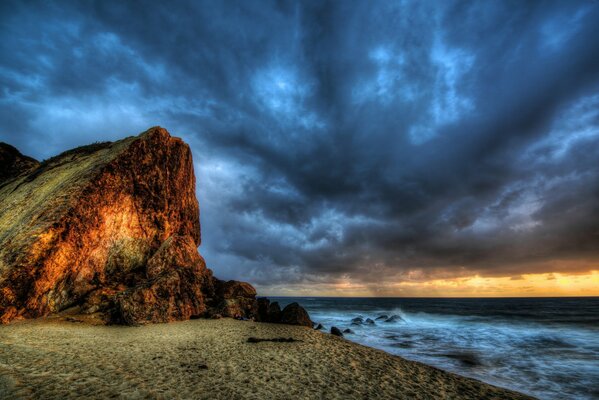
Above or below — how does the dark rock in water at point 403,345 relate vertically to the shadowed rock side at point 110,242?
below

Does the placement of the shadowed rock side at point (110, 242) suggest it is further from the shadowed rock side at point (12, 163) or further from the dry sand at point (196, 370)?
the dry sand at point (196, 370)

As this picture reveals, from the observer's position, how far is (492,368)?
1755 cm

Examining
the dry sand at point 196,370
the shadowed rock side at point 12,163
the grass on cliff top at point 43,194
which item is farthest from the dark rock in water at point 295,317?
the shadowed rock side at point 12,163

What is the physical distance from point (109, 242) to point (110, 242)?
10cm

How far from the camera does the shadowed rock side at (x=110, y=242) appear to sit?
18.6m

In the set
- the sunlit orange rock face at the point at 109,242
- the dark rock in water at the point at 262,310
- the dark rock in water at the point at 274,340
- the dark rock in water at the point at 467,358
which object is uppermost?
the sunlit orange rock face at the point at 109,242

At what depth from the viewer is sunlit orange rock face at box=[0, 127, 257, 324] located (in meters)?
18.6

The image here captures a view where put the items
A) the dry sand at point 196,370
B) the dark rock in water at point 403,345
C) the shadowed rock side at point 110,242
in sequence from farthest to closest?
the dark rock in water at point 403,345 < the shadowed rock side at point 110,242 < the dry sand at point 196,370

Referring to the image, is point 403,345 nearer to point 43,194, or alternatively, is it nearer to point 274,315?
point 274,315

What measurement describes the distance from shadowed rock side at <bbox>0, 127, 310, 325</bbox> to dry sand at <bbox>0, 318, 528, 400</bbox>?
3678 mm

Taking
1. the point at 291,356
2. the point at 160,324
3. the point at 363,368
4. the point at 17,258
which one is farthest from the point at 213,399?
the point at 17,258

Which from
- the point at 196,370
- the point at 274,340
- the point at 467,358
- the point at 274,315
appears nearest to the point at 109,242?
the point at 274,315

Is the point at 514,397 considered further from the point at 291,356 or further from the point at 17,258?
the point at 17,258

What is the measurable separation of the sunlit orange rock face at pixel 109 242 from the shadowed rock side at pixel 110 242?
0.08 meters
